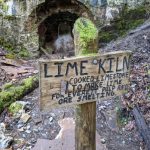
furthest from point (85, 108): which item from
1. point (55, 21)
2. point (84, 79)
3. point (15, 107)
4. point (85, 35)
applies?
point (55, 21)

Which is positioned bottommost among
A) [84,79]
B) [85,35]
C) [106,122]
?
[106,122]

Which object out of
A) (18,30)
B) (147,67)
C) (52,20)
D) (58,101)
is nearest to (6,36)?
(18,30)

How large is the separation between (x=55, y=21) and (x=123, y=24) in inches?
81.9

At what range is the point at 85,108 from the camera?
2881 mm

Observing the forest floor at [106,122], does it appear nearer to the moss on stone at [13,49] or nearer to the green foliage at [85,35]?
the green foliage at [85,35]

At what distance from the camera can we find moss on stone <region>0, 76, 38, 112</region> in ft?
18.1

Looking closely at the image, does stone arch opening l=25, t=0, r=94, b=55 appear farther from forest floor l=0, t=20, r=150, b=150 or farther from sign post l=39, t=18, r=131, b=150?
sign post l=39, t=18, r=131, b=150

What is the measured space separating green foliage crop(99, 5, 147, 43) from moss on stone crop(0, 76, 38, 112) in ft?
12.9

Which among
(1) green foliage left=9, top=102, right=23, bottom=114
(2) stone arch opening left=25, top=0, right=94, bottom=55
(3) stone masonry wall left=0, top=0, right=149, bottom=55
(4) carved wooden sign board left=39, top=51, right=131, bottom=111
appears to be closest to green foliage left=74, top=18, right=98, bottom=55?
(4) carved wooden sign board left=39, top=51, right=131, bottom=111

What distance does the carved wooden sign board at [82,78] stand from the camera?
257 cm

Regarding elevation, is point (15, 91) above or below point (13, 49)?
below

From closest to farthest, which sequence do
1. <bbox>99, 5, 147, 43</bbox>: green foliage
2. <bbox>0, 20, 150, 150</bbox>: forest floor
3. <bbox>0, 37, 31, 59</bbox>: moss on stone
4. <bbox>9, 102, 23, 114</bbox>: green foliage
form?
1. <bbox>0, 20, 150, 150</bbox>: forest floor
2. <bbox>9, 102, 23, 114</bbox>: green foliage
3. <bbox>99, 5, 147, 43</bbox>: green foliage
4. <bbox>0, 37, 31, 59</bbox>: moss on stone

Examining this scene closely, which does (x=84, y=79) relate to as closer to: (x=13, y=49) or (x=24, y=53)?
(x=24, y=53)

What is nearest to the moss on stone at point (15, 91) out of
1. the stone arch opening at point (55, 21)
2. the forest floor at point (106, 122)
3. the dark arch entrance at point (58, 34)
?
the forest floor at point (106, 122)
